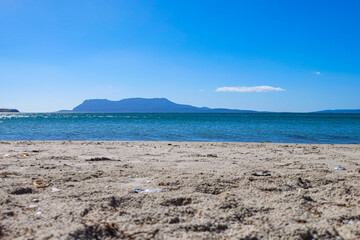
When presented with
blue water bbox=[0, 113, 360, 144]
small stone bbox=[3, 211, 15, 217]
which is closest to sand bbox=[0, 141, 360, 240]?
small stone bbox=[3, 211, 15, 217]

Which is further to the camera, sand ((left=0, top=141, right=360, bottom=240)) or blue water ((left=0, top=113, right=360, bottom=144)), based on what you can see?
blue water ((left=0, top=113, right=360, bottom=144))

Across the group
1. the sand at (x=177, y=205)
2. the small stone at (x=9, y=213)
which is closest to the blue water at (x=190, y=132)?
the sand at (x=177, y=205)

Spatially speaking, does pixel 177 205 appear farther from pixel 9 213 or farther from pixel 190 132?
pixel 190 132

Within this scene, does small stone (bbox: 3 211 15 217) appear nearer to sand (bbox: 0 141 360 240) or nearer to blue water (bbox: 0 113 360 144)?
sand (bbox: 0 141 360 240)

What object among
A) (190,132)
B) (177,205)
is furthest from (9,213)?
(190,132)

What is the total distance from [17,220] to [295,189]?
12.3ft

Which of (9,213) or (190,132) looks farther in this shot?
(190,132)

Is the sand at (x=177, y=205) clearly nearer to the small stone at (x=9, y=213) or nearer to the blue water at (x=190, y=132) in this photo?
the small stone at (x=9, y=213)

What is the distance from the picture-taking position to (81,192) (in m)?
3.86

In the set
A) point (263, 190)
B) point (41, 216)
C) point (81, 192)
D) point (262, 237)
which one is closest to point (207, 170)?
point (263, 190)

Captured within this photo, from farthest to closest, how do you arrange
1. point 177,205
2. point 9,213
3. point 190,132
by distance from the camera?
1. point 190,132
2. point 177,205
3. point 9,213

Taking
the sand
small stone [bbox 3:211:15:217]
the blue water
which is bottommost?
the blue water

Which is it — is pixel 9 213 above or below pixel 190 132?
above

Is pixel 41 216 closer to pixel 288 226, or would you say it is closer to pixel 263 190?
pixel 288 226
